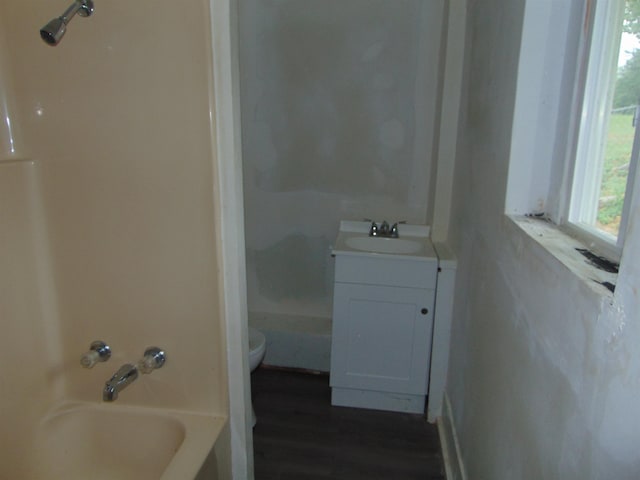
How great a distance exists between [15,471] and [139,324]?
532 mm

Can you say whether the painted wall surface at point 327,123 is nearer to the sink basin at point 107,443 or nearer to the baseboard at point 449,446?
the baseboard at point 449,446

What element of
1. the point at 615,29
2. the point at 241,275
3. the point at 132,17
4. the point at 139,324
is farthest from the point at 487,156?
the point at 139,324

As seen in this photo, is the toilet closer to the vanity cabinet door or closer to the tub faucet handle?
the vanity cabinet door

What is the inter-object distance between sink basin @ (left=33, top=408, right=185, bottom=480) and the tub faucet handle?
196mm

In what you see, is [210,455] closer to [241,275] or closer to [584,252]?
[241,275]

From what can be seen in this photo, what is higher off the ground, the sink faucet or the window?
the window

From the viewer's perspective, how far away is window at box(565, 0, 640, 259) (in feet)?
2.56

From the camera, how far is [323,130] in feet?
8.09

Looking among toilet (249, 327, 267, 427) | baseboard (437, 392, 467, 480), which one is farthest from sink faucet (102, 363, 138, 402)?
baseboard (437, 392, 467, 480)

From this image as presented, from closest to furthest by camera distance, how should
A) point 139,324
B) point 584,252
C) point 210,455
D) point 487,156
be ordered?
point 584,252
point 210,455
point 139,324
point 487,156

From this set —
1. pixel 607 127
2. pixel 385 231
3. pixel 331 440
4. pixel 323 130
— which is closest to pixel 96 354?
pixel 331 440

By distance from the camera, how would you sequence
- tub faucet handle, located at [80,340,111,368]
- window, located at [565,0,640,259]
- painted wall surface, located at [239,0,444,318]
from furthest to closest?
painted wall surface, located at [239,0,444,318]
tub faucet handle, located at [80,340,111,368]
window, located at [565,0,640,259]

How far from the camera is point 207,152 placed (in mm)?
1147

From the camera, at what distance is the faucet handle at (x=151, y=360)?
130 cm
